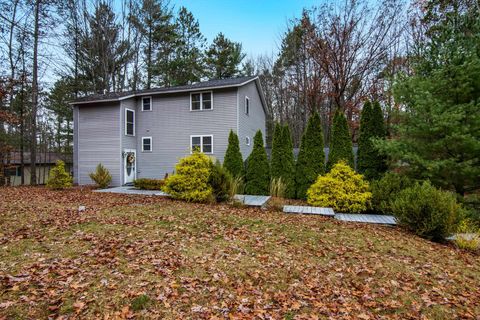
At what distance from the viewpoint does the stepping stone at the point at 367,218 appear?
23.4 ft

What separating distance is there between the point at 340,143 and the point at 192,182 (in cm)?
643

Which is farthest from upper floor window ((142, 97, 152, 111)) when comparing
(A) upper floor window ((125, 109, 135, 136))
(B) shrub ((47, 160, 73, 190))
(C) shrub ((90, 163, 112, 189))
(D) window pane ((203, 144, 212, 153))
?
(B) shrub ((47, 160, 73, 190))

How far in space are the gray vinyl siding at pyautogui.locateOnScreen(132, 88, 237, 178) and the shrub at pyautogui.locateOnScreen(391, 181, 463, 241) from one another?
9233 millimetres

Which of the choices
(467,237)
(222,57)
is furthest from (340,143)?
(222,57)

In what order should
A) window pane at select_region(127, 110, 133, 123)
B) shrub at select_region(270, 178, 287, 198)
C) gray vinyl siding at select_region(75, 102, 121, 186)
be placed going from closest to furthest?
shrub at select_region(270, 178, 287, 198)
gray vinyl siding at select_region(75, 102, 121, 186)
window pane at select_region(127, 110, 133, 123)

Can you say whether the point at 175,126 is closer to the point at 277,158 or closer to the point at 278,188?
the point at 277,158

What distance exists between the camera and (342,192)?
8.62m

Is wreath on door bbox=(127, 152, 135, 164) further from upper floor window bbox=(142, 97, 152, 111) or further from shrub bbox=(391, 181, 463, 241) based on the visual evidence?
shrub bbox=(391, 181, 463, 241)

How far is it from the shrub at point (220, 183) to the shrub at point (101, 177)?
24.4 feet

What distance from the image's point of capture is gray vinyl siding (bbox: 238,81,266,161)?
14.2 metres

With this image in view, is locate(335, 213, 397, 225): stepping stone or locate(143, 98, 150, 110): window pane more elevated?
locate(143, 98, 150, 110): window pane

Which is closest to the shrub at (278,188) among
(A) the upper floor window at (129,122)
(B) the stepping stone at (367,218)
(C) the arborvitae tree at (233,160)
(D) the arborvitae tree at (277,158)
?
(D) the arborvitae tree at (277,158)

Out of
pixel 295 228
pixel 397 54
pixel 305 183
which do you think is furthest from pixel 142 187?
pixel 397 54

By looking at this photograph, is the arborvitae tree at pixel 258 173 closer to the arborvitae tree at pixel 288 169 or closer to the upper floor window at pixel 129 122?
the arborvitae tree at pixel 288 169
